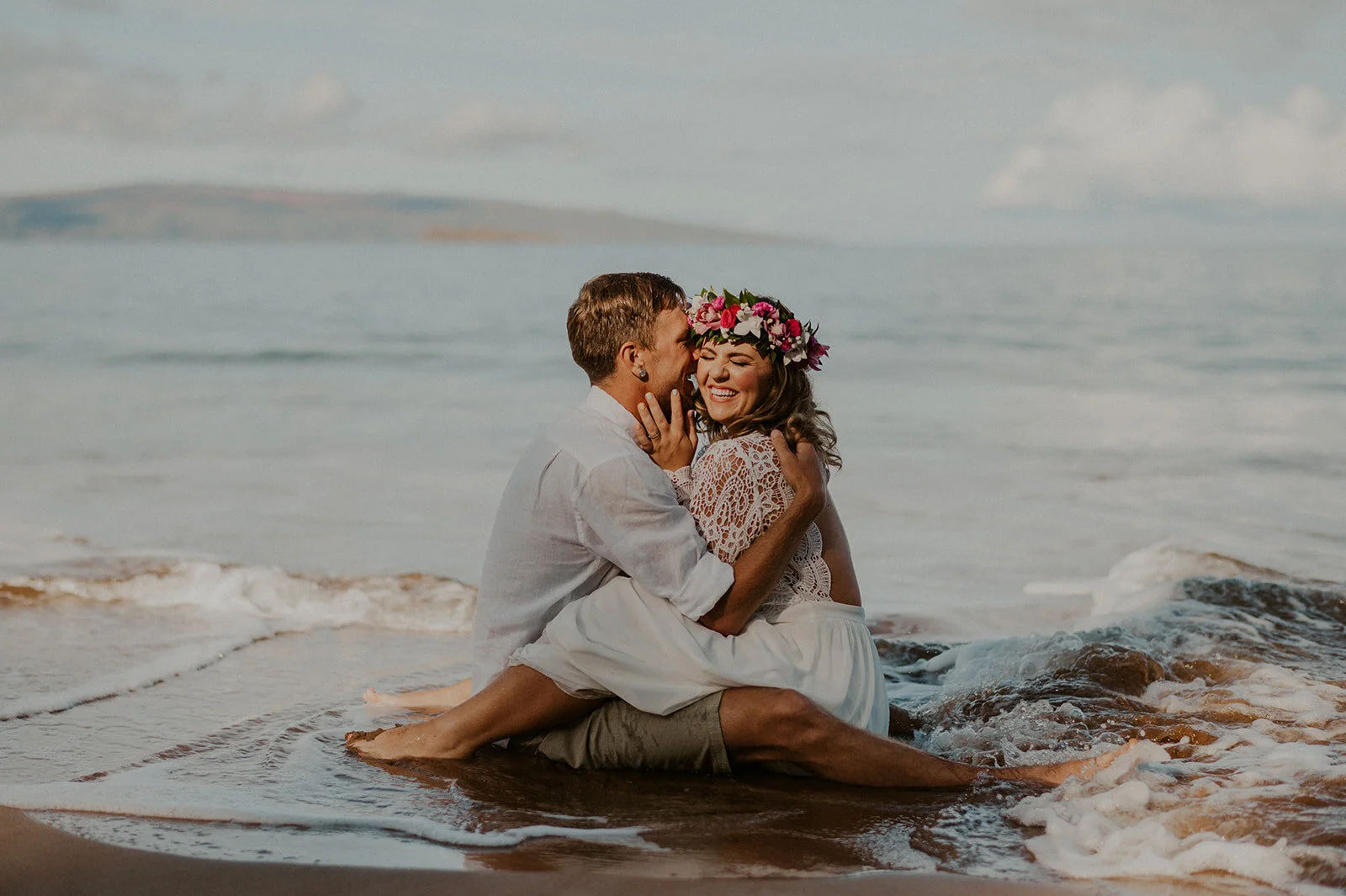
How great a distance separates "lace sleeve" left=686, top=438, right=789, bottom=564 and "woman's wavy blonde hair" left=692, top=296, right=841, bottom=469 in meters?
0.18

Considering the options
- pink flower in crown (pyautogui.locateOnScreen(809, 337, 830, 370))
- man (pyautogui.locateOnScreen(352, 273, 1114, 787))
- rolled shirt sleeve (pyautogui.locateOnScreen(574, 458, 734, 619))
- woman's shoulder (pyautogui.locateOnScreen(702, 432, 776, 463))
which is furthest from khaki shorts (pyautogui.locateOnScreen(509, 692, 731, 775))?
pink flower in crown (pyautogui.locateOnScreen(809, 337, 830, 370))

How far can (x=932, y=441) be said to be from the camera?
50.2 ft

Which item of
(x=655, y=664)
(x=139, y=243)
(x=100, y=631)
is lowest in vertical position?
(x=100, y=631)

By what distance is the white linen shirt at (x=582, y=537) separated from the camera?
14.6ft

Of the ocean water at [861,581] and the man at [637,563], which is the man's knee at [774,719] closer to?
the man at [637,563]

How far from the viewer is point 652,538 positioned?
4.45 m

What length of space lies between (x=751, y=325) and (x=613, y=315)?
1.75 ft

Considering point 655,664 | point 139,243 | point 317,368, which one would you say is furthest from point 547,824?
point 139,243

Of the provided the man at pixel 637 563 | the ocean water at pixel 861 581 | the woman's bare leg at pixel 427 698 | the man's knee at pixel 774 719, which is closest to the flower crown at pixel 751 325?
the man at pixel 637 563

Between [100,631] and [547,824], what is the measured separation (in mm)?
3881

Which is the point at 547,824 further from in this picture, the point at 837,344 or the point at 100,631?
the point at 837,344

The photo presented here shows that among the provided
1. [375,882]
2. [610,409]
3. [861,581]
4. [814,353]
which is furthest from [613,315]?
[861,581]

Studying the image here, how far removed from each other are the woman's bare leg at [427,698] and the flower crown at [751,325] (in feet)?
6.24

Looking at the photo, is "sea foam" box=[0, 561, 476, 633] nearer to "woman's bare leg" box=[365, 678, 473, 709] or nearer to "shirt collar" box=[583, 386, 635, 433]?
"woman's bare leg" box=[365, 678, 473, 709]
